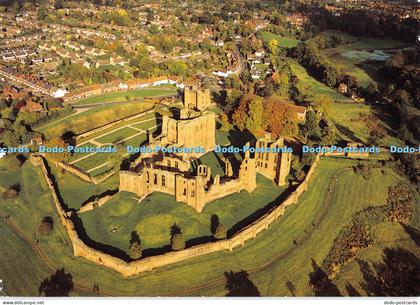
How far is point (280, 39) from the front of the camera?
445 feet

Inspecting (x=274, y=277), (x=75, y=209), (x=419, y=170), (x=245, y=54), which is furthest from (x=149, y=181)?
(x=245, y=54)

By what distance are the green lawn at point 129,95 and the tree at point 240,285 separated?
2108 inches

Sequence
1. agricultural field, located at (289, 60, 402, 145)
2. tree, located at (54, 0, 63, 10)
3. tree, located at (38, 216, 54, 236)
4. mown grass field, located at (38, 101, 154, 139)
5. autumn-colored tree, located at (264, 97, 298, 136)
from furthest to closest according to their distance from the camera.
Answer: tree, located at (54, 0, 63, 10), mown grass field, located at (38, 101, 154, 139), agricultural field, located at (289, 60, 402, 145), autumn-colored tree, located at (264, 97, 298, 136), tree, located at (38, 216, 54, 236)

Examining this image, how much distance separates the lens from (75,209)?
46656mm

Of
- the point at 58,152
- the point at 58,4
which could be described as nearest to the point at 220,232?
the point at 58,152

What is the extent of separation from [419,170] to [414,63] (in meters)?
46.5

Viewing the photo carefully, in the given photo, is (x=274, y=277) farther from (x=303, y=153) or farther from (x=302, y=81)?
(x=302, y=81)

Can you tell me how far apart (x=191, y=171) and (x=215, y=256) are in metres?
14.6

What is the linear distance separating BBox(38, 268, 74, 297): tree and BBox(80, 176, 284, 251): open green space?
4.95 m

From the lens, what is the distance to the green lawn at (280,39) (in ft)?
421

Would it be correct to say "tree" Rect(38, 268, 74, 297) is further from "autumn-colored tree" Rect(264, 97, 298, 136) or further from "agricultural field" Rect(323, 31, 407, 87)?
"agricultural field" Rect(323, 31, 407, 87)

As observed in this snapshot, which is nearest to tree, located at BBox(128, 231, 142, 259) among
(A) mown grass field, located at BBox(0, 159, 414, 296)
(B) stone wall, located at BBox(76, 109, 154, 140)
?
(A) mown grass field, located at BBox(0, 159, 414, 296)

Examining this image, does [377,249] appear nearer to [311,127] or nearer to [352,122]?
[311,127]

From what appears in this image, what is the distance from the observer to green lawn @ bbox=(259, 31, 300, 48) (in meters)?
128
